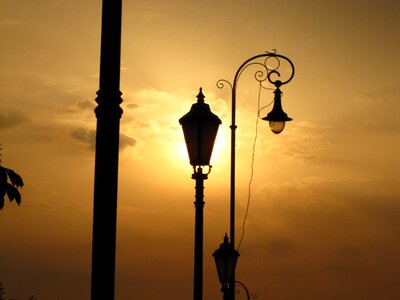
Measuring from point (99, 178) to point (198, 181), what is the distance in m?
5.40

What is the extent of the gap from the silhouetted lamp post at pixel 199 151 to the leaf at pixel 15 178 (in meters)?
2.29

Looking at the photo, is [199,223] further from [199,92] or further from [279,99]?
[279,99]

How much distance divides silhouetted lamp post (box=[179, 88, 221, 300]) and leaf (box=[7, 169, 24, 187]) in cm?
229

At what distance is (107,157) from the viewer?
3.76 metres

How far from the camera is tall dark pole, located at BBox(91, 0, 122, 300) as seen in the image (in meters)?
3.65

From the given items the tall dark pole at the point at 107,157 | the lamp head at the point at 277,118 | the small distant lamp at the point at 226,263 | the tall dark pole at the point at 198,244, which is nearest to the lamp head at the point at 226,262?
the small distant lamp at the point at 226,263

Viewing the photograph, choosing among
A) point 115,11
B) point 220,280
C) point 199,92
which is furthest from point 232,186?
point 115,11

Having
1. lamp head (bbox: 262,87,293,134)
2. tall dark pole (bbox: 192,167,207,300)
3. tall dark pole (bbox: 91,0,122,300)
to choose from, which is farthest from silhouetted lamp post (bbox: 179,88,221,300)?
lamp head (bbox: 262,87,293,134)

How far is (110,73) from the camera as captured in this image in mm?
3877

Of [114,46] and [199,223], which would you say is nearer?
[114,46]

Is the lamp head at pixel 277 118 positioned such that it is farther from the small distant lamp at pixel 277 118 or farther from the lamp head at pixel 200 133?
the lamp head at pixel 200 133

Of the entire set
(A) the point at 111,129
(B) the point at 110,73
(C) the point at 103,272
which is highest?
(B) the point at 110,73

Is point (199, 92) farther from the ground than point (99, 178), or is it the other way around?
point (199, 92)

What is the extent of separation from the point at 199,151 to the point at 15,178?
241 cm
